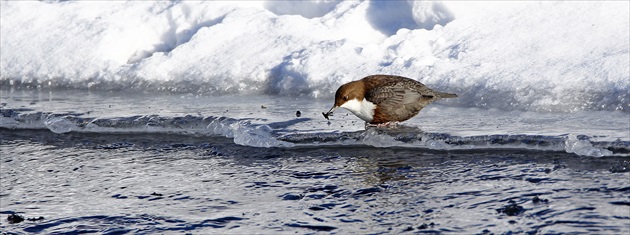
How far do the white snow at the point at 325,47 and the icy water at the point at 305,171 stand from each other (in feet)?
1.47

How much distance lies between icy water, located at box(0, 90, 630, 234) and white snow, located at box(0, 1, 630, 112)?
1.47 ft

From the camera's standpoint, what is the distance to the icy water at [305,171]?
4.68 metres

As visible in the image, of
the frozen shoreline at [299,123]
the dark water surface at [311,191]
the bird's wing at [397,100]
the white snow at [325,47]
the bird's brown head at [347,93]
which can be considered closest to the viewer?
the dark water surface at [311,191]

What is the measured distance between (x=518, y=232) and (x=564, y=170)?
123 cm

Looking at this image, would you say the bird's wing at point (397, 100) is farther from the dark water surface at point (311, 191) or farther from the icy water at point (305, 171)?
the dark water surface at point (311, 191)

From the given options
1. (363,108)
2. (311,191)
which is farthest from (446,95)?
(311,191)

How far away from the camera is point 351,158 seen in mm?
6113

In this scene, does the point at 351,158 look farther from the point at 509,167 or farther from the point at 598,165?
the point at 598,165

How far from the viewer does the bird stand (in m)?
6.67

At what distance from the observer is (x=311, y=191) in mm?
5297

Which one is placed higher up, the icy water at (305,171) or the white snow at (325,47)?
the white snow at (325,47)

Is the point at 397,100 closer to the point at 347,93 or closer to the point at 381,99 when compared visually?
the point at 381,99

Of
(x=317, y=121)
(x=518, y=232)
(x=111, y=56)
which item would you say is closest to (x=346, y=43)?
(x=317, y=121)

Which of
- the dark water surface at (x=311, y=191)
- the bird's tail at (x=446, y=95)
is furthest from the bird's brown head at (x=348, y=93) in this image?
the bird's tail at (x=446, y=95)
